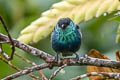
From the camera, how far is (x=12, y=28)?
462 cm

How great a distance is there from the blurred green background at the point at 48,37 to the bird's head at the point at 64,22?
1.36ft

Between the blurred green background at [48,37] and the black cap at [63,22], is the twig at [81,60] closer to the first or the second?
the black cap at [63,22]

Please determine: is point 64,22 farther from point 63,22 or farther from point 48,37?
point 48,37

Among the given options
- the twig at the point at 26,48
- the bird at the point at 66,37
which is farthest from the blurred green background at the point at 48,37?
the twig at the point at 26,48

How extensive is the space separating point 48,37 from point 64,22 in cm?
163

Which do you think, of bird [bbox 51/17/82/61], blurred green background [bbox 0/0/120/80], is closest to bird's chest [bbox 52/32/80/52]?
bird [bbox 51/17/82/61]

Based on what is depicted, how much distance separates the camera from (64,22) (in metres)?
2.97

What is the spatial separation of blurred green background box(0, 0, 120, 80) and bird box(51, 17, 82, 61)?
1.29 ft

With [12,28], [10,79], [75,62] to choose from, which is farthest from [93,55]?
[12,28]

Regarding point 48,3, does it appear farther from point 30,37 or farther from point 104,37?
point 30,37

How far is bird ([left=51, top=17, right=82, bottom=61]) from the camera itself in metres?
2.91

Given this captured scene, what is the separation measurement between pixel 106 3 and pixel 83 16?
0.16m

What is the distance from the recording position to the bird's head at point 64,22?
2911 mm

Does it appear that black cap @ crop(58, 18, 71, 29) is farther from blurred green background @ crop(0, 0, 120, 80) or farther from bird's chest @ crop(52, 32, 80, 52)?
blurred green background @ crop(0, 0, 120, 80)
